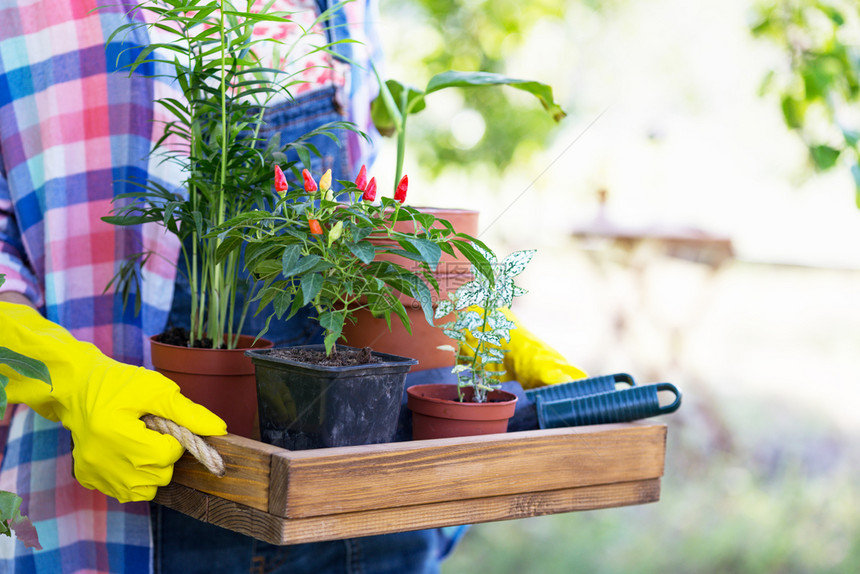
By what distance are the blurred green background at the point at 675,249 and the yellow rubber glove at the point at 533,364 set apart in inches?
76.2

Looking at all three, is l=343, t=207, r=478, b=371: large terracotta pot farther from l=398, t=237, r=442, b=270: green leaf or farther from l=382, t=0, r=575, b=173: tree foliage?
l=382, t=0, r=575, b=173: tree foliage

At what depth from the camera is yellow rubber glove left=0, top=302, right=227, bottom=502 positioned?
0.60 meters

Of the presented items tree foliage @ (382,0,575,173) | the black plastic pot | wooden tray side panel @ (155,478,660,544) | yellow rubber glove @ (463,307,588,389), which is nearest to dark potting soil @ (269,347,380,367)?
the black plastic pot

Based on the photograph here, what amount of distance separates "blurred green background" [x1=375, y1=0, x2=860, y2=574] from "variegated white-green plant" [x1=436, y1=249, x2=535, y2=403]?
6.96 ft

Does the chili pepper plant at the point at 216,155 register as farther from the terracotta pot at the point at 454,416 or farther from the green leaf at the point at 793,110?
the green leaf at the point at 793,110

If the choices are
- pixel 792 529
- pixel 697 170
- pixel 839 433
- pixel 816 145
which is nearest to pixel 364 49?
pixel 816 145

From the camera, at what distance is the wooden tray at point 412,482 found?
55cm

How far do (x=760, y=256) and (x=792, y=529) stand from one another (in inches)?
64.4

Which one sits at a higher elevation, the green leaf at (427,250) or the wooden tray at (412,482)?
the green leaf at (427,250)

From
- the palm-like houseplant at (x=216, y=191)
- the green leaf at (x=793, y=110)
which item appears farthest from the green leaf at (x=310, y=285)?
the green leaf at (x=793, y=110)

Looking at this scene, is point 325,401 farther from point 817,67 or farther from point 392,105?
point 817,67

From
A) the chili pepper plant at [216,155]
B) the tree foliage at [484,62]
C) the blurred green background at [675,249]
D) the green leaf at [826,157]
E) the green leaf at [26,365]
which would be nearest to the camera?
the green leaf at [26,365]

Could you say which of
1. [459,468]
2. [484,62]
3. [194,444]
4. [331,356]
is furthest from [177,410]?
[484,62]

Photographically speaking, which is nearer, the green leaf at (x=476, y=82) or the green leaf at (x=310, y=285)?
the green leaf at (x=310, y=285)
